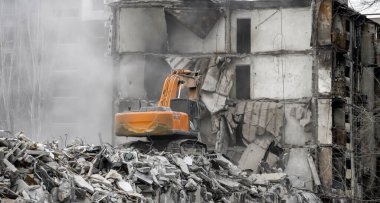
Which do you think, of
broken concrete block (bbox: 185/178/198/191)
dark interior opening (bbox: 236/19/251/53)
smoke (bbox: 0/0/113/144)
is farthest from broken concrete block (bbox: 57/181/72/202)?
smoke (bbox: 0/0/113/144)

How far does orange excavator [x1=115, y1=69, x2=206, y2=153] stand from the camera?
22.6 meters

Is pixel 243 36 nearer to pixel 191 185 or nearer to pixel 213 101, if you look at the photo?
pixel 213 101

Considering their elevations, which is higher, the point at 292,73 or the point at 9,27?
the point at 9,27

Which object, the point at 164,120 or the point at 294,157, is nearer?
the point at 164,120

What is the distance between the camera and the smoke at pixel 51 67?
41.0 meters

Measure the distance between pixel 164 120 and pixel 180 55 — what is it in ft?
39.7

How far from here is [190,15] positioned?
3366 cm

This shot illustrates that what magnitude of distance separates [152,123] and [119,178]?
21.3 feet

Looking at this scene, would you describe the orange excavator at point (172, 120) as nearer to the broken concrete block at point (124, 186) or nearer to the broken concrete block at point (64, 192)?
the broken concrete block at point (124, 186)

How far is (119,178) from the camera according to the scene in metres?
16.3

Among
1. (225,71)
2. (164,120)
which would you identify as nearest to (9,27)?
(225,71)

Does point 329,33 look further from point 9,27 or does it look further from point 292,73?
point 9,27

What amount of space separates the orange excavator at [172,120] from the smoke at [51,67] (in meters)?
14.4

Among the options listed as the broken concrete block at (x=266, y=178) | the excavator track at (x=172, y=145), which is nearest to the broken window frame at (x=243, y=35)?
the broken concrete block at (x=266, y=178)
